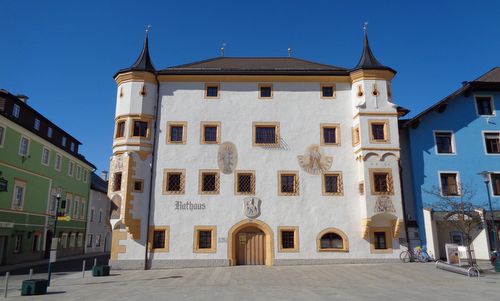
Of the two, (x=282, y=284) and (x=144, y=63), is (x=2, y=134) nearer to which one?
(x=144, y=63)

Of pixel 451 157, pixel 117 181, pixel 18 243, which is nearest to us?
pixel 117 181

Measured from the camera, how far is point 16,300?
1477 cm

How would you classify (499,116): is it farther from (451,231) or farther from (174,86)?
(174,86)

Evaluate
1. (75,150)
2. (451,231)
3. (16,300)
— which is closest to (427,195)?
(451,231)

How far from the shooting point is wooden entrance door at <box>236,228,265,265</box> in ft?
84.8

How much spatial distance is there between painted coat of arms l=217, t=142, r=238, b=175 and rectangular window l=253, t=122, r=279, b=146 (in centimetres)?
162

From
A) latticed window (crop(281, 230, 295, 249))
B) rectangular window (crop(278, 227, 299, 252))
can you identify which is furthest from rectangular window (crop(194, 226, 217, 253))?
latticed window (crop(281, 230, 295, 249))

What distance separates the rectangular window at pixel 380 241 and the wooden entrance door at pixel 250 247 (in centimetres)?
750

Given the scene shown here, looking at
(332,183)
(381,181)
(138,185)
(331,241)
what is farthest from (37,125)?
(381,181)

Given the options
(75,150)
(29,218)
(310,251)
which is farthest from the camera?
(75,150)

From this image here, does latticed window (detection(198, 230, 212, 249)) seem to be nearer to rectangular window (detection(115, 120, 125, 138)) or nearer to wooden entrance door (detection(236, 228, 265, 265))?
wooden entrance door (detection(236, 228, 265, 265))

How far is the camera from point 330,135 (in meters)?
27.3

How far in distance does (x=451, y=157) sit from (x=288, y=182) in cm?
1224

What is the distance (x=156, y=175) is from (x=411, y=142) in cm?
1850
